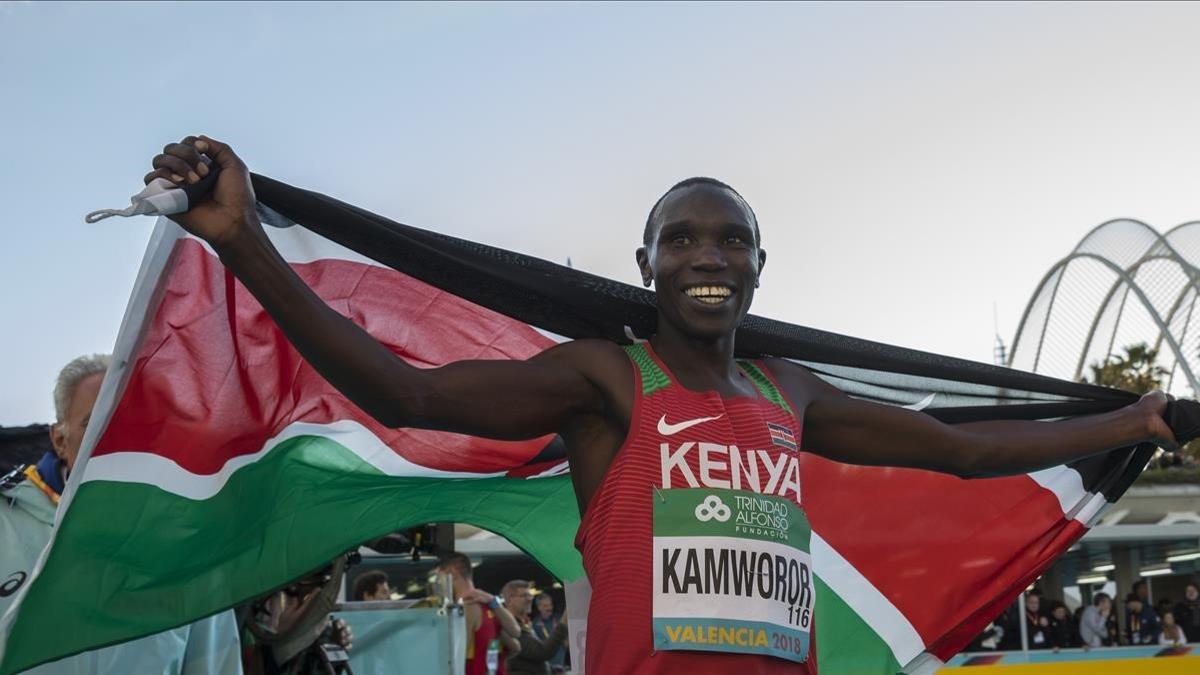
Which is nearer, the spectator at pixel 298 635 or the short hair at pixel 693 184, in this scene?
the short hair at pixel 693 184

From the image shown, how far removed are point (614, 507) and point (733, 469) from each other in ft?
0.89

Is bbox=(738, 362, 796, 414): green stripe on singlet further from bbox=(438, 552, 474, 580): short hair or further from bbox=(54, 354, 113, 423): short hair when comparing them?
bbox=(438, 552, 474, 580): short hair

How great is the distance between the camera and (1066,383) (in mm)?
3992

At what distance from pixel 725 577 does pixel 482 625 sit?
19.2ft

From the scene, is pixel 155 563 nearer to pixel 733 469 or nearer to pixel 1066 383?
pixel 733 469

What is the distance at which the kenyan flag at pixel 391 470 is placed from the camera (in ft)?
10.4

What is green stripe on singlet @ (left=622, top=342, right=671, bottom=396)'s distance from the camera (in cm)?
275

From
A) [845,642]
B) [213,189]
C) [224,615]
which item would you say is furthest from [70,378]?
[845,642]

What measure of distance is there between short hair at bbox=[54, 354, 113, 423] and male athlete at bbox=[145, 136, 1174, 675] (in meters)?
2.04

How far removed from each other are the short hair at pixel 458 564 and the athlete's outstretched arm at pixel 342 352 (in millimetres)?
5661

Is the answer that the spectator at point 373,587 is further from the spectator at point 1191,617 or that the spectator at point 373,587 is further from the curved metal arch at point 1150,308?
the curved metal arch at point 1150,308

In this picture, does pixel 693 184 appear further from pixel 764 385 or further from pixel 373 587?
pixel 373 587

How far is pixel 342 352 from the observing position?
2371mm

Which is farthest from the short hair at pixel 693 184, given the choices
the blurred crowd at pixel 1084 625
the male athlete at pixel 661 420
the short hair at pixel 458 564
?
the blurred crowd at pixel 1084 625
